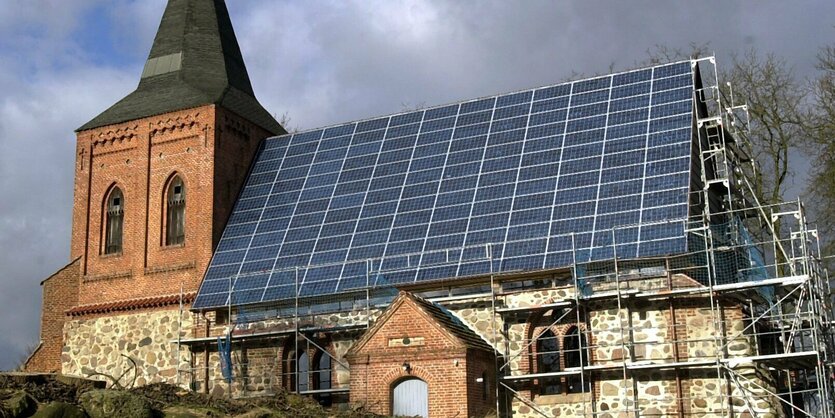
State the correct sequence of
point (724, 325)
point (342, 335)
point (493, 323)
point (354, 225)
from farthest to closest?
point (354, 225)
point (342, 335)
point (493, 323)
point (724, 325)

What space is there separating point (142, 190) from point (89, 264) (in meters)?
2.93

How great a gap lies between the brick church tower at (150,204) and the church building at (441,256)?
7 cm

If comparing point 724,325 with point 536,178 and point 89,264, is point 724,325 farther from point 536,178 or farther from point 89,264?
point 89,264

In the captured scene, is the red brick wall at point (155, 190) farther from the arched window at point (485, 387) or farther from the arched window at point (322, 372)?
the arched window at point (485, 387)

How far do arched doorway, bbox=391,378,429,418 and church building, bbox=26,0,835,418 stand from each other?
0.24 ft

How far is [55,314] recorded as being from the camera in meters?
32.3

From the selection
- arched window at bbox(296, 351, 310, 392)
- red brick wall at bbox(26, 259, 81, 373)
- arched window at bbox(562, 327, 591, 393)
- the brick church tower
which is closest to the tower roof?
the brick church tower

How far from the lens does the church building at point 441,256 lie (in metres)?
22.5

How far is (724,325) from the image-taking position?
2203cm

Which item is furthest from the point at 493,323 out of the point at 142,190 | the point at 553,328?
the point at 142,190

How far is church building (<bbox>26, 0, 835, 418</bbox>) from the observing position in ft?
73.7

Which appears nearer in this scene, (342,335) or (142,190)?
(342,335)

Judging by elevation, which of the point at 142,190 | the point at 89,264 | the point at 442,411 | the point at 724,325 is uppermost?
the point at 142,190

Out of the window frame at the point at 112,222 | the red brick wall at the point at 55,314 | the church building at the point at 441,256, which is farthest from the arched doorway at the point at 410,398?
the red brick wall at the point at 55,314
